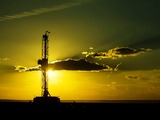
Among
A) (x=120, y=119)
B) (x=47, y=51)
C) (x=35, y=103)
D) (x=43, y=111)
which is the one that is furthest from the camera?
(x=47, y=51)

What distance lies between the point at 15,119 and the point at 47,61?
3378 centimetres

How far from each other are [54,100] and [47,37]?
1823cm

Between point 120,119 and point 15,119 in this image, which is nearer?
point 15,119

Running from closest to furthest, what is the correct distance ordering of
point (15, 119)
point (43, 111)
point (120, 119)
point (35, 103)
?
point (15, 119) → point (120, 119) → point (43, 111) → point (35, 103)

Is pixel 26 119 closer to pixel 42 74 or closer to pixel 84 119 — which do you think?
pixel 84 119

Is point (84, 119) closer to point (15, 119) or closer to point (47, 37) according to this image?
point (15, 119)

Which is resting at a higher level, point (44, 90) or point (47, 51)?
point (47, 51)

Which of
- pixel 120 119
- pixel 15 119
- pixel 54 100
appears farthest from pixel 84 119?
pixel 54 100

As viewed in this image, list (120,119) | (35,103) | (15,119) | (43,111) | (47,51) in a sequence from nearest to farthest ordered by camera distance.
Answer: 1. (15,119)
2. (120,119)
3. (43,111)
4. (35,103)
5. (47,51)

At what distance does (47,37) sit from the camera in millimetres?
100875

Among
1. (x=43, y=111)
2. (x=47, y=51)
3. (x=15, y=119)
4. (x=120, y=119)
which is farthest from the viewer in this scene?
(x=47, y=51)

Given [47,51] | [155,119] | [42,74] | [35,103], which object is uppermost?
[47,51]

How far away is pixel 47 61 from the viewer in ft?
322

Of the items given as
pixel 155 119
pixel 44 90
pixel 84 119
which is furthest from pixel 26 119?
pixel 44 90
